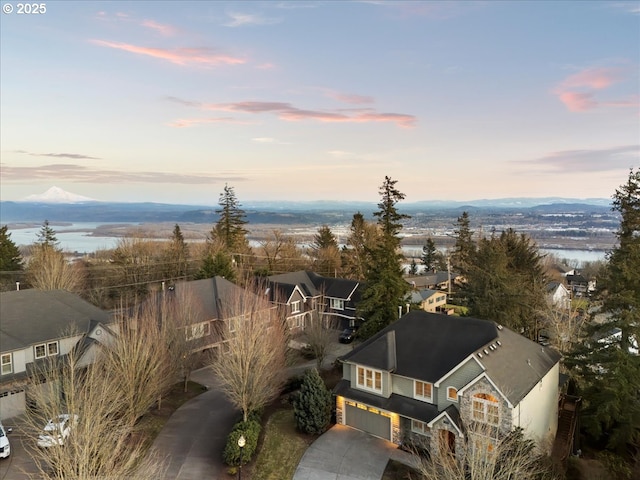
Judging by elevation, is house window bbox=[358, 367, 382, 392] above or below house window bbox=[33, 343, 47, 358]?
below

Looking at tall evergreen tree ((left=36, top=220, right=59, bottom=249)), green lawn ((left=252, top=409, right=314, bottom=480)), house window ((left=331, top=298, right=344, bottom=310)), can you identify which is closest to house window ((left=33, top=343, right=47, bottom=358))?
green lawn ((left=252, top=409, right=314, bottom=480))

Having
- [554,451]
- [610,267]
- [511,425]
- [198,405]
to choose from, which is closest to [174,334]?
[198,405]

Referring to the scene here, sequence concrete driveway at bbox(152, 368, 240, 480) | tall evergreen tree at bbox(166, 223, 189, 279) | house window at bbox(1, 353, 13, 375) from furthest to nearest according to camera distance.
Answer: tall evergreen tree at bbox(166, 223, 189, 279) → house window at bbox(1, 353, 13, 375) → concrete driveway at bbox(152, 368, 240, 480)

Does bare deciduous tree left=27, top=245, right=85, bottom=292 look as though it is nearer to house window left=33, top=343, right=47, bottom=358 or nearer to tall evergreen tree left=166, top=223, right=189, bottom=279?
tall evergreen tree left=166, top=223, right=189, bottom=279

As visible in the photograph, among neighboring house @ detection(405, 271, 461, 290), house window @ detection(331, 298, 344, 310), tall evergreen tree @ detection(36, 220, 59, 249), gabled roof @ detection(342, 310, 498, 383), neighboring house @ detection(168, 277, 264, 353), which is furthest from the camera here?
neighboring house @ detection(405, 271, 461, 290)

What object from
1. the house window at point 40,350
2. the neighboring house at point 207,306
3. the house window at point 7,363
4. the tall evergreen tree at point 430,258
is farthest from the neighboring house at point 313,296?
the tall evergreen tree at point 430,258

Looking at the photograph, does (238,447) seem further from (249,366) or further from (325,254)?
(325,254)

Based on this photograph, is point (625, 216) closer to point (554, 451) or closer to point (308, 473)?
point (554, 451)
